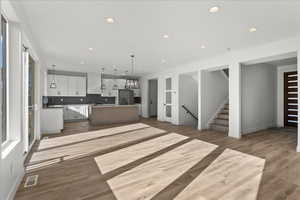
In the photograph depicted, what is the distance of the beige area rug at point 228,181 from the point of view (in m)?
1.85

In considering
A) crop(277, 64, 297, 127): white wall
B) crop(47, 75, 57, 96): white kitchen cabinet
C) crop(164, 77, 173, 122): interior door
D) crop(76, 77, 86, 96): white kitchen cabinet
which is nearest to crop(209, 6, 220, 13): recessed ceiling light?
crop(164, 77, 173, 122): interior door

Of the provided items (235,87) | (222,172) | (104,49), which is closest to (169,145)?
(222,172)

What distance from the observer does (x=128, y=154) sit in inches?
127

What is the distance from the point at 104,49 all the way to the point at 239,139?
16.2 ft

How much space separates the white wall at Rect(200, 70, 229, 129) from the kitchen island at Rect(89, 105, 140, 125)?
3531 millimetres

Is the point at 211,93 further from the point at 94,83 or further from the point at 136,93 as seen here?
the point at 94,83

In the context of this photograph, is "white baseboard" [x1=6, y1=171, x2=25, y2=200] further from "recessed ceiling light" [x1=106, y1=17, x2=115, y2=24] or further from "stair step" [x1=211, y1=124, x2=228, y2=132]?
"stair step" [x1=211, y1=124, x2=228, y2=132]

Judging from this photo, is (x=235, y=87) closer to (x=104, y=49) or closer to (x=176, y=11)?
(x=176, y=11)

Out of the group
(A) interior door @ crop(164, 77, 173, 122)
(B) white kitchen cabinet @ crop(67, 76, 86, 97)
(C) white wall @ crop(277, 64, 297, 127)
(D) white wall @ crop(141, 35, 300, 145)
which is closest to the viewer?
(D) white wall @ crop(141, 35, 300, 145)

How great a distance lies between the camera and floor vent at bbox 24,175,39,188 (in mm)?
2096

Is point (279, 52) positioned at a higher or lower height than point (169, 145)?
higher

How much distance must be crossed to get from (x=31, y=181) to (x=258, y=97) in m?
7.00

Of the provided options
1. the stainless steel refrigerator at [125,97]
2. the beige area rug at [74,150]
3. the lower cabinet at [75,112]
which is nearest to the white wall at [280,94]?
the beige area rug at [74,150]

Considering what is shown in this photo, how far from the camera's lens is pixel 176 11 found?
2.52 m
